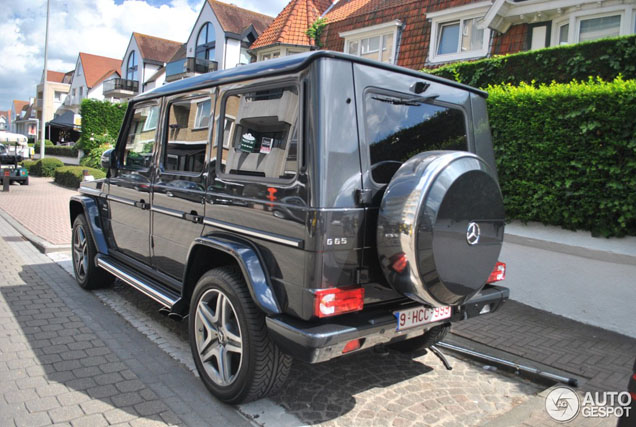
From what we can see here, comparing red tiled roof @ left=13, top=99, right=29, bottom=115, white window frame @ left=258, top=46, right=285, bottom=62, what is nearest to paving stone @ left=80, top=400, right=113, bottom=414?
white window frame @ left=258, top=46, right=285, bottom=62

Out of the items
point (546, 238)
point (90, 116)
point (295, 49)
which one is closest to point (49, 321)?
point (546, 238)

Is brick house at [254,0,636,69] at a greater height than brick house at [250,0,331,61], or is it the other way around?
brick house at [250,0,331,61]

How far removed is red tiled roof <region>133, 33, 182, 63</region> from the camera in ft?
143

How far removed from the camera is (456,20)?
14.6m

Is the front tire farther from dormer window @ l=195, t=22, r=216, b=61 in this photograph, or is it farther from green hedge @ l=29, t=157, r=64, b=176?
dormer window @ l=195, t=22, r=216, b=61

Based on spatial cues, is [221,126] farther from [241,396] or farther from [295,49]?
[295,49]

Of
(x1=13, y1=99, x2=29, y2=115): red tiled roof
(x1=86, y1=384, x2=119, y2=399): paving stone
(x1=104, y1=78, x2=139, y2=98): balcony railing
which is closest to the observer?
(x1=86, y1=384, x2=119, y2=399): paving stone

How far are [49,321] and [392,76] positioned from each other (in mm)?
4019

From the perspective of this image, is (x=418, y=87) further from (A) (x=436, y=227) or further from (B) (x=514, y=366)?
(B) (x=514, y=366)

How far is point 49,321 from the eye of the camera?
4.76 metres

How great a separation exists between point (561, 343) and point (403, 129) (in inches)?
119

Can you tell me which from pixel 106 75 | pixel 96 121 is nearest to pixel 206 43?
pixel 96 121

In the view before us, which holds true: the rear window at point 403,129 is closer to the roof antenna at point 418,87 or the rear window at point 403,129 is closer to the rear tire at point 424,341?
the roof antenna at point 418,87

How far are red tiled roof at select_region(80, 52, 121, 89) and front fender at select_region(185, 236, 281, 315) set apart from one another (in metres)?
60.0
